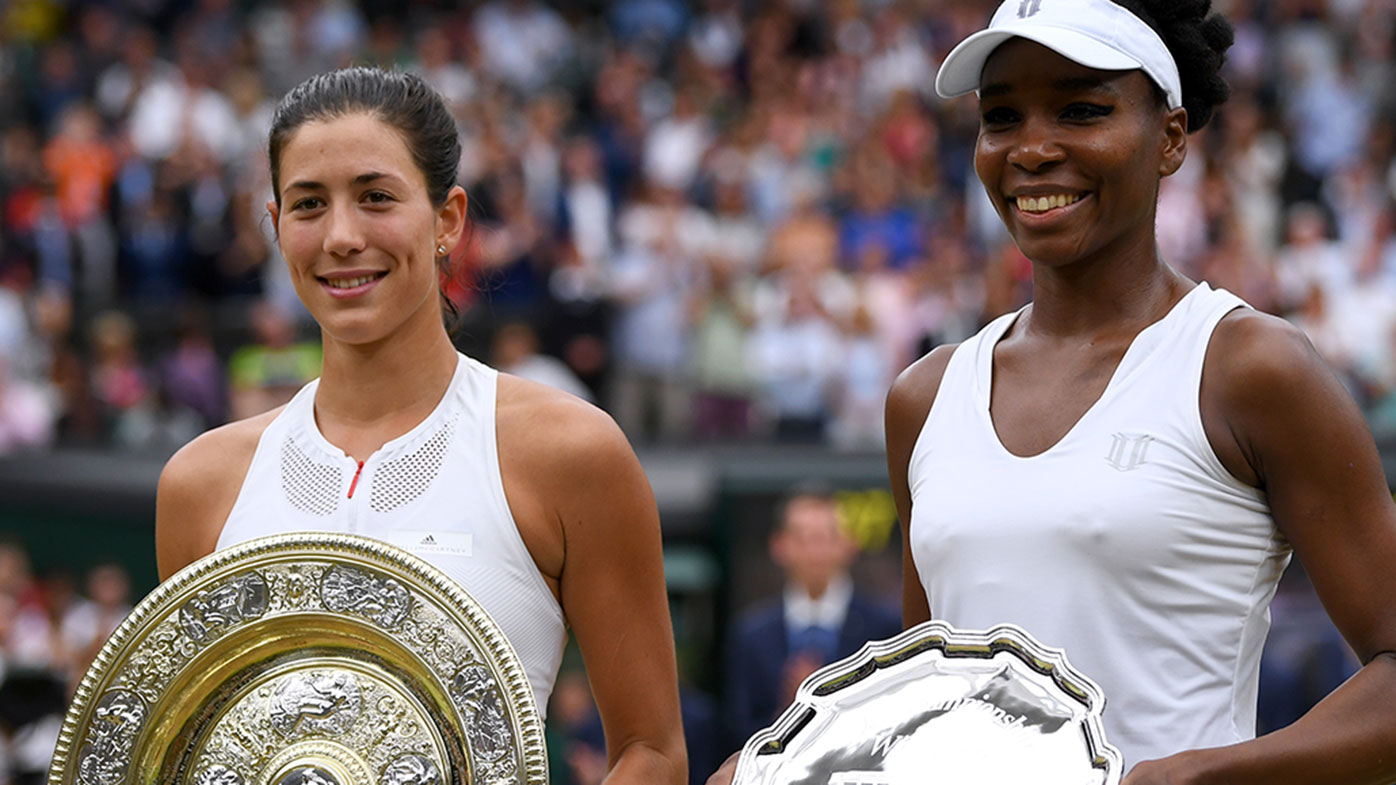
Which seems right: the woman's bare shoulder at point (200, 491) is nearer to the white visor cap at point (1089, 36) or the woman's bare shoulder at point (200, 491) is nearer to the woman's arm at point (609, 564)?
the woman's arm at point (609, 564)

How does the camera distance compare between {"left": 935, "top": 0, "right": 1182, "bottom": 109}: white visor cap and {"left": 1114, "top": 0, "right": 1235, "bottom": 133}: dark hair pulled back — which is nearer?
{"left": 935, "top": 0, "right": 1182, "bottom": 109}: white visor cap

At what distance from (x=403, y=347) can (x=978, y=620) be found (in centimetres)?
86

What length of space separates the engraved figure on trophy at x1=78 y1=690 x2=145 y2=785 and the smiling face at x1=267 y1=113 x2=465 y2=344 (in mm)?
556

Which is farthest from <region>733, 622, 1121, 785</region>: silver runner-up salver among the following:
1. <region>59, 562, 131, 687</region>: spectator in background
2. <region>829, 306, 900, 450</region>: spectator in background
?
<region>829, 306, 900, 450</region>: spectator in background

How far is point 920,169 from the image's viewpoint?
1194 centimetres

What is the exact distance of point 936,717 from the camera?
214 cm

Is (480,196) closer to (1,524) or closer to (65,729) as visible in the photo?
(1,524)

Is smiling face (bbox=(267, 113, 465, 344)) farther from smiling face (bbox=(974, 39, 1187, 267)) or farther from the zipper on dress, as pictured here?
smiling face (bbox=(974, 39, 1187, 267))

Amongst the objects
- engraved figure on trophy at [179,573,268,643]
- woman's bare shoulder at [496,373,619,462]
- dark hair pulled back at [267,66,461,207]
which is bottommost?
engraved figure on trophy at [179,573,268,643]

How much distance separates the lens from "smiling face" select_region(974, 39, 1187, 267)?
7.69 feet

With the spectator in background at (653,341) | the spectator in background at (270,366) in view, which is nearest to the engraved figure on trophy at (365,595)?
the spectator in background at (270,366)

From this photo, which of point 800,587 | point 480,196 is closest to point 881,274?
point 480,196

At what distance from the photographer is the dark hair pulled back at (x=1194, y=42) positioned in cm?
242

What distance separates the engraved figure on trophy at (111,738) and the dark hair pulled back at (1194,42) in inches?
58.5
